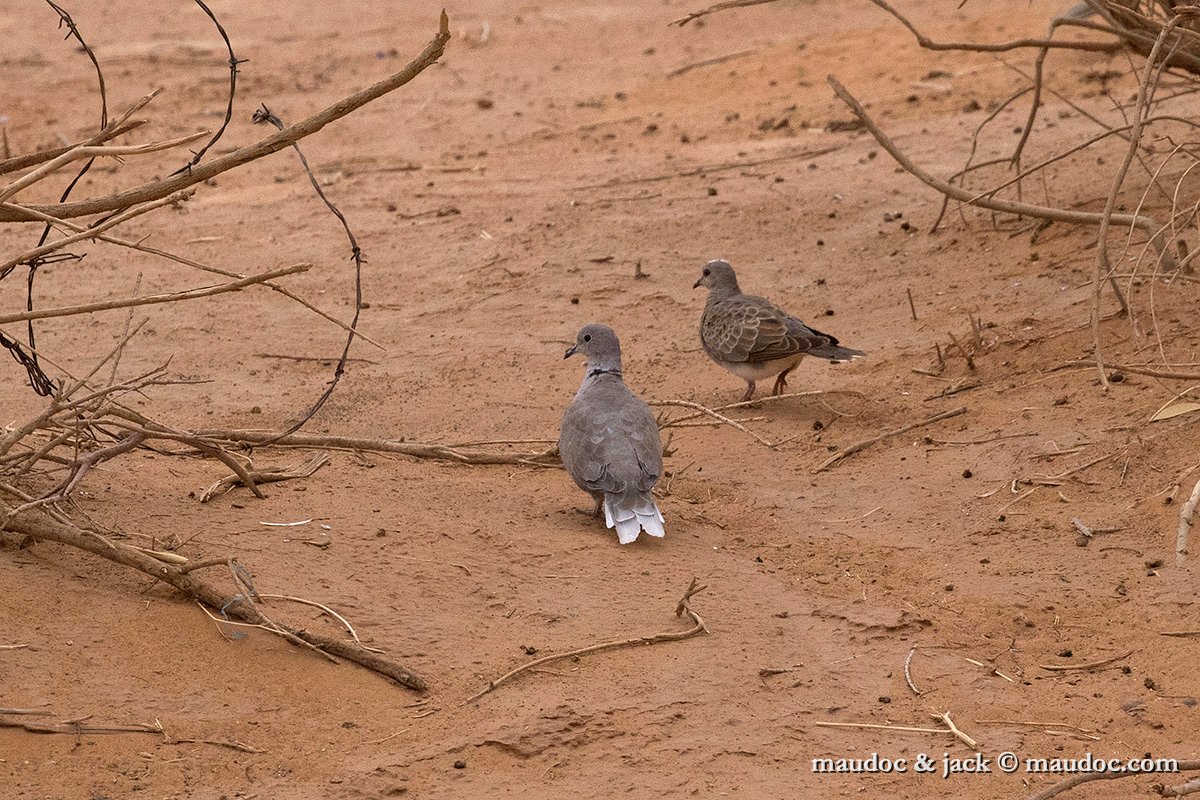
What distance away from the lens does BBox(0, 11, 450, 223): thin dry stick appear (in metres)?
3.96

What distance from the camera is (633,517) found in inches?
222

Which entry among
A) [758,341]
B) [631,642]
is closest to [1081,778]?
[631,642]

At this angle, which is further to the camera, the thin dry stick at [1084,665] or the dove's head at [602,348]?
the dove's head at [602,348]

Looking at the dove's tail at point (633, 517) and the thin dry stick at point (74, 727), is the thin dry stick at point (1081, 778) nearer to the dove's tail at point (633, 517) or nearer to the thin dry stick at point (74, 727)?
the dove's tail at point (633, 517)

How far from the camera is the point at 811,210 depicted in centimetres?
1009

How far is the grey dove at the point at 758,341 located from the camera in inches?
293

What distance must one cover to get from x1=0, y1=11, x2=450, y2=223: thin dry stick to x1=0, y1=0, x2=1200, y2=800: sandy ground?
1214mm

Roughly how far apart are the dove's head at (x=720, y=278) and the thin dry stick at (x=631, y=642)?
135 inches

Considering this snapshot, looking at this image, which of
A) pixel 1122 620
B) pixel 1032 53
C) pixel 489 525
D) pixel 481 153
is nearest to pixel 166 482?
pixel 489 525

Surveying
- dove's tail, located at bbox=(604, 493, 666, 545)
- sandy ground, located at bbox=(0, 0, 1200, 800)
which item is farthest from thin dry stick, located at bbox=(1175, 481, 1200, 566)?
dove's tail, located at bbox=(604, 493, 666, 545)

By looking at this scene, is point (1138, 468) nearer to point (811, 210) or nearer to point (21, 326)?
point (811, 210)

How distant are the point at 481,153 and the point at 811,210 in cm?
352

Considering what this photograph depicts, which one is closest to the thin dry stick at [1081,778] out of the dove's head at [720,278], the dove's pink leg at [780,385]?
the dove's pink leg at [780,385]

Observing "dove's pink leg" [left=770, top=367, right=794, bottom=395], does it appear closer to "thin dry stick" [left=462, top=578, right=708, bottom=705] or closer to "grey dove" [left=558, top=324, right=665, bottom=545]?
"grey dove" [left=558, top=324, right=665, bottom=545]
